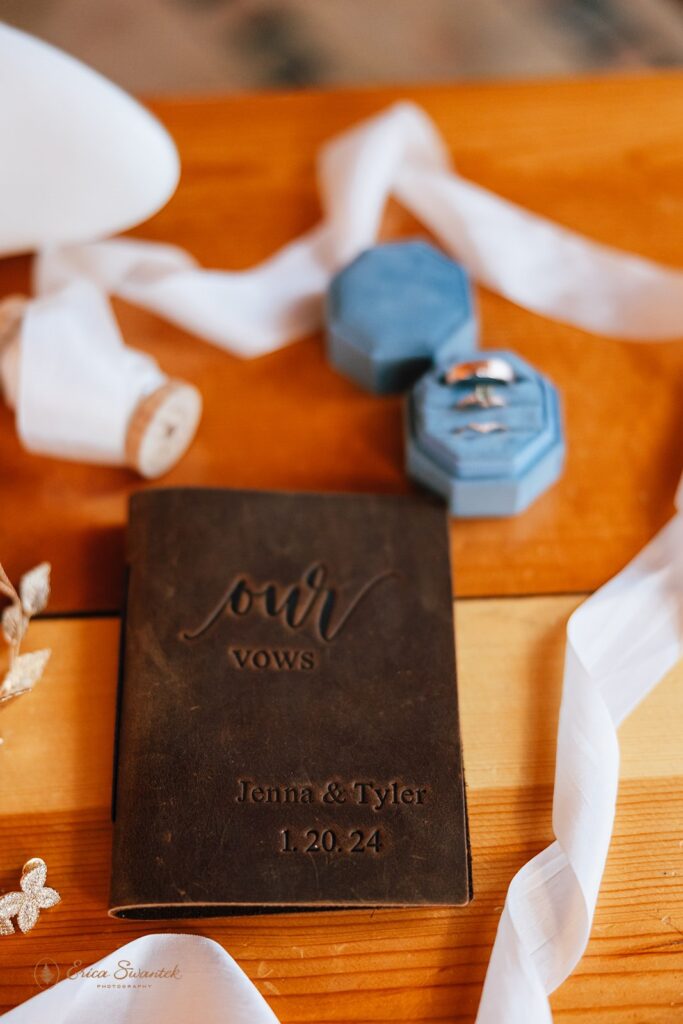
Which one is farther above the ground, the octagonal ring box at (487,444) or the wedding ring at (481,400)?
the wedding ring at (481,400)

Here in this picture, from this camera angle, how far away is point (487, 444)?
1.76 ft

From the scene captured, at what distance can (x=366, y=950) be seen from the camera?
46 centimetres

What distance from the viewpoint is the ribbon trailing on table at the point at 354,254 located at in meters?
0.63

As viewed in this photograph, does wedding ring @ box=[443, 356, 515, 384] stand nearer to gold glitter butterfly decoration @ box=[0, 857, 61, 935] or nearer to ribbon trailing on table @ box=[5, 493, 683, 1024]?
ribbon trailing on table @ box=[5, 493, 683, 1024]

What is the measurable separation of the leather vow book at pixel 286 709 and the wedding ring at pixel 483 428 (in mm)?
47

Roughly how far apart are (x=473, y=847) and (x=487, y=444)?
0.20 metres

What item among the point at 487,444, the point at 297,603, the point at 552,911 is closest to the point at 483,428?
the point at 487,444

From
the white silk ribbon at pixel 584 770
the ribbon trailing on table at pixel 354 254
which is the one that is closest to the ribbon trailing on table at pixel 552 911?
the white silk ribbon at pixel 584 770

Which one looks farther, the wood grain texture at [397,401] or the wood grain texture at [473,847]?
the wood grain texture at [397,401]

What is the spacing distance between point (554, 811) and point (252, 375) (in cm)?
31

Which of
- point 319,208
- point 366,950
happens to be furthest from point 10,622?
point 319,208

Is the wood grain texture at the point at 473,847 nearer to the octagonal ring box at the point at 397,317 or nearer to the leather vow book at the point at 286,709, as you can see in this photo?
the leather vow book at the point at 286,709

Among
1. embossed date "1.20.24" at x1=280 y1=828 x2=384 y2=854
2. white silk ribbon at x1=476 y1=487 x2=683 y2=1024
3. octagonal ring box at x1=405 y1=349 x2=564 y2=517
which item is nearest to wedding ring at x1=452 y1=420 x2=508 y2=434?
octagonal ring box at x1=405 y1=349 x2=564 y2=517

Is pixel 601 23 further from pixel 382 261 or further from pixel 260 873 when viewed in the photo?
pixel 260 873
